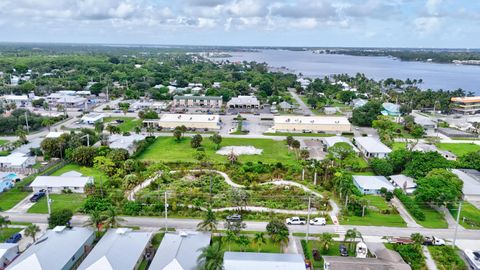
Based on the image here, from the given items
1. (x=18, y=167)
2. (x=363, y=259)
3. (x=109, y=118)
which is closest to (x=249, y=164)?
(x=363, y=259)

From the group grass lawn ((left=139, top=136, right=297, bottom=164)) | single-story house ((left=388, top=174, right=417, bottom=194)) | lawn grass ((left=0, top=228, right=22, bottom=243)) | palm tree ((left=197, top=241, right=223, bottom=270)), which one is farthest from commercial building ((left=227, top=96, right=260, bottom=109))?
palm tree ((left=197, top=241, right=223, bottom=270))

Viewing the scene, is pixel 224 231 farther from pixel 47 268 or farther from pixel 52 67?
pixel 52 67

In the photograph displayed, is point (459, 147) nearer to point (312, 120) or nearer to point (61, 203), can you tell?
point (312, 120)

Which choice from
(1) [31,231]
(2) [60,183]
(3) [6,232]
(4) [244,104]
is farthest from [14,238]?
(4) [244,104]

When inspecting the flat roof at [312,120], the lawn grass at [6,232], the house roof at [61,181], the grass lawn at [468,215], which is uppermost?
the flat roof at [312,120]

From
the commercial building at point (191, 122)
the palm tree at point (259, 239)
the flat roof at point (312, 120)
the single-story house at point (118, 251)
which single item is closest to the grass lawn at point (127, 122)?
the commercial building at point (191, 122)

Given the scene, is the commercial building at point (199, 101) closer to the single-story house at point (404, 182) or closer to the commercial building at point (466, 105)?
the single-story house at point (404, 182)
